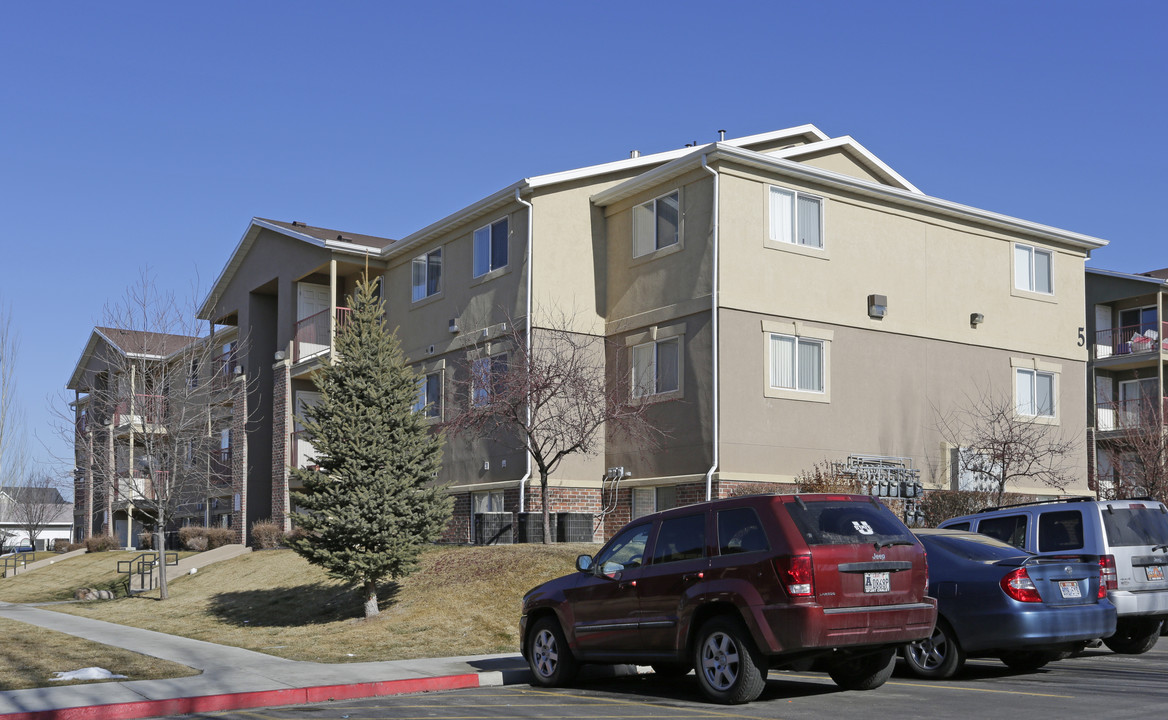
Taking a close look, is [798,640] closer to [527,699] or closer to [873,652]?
[873,652]

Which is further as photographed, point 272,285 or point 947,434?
point 272,285

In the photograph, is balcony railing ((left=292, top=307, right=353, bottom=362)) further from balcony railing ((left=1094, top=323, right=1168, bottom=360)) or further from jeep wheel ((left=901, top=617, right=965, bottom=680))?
balcony railing ((left=1094, top=323, right=1168, bottom=360))

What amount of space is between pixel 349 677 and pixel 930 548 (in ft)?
21.4

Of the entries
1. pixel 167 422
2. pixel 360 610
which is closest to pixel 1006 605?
pixel 360 610

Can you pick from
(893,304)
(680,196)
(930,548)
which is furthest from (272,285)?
(930,548)

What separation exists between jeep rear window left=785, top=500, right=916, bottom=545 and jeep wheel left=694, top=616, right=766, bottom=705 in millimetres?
1055

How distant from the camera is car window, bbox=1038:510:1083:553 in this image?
13188mm

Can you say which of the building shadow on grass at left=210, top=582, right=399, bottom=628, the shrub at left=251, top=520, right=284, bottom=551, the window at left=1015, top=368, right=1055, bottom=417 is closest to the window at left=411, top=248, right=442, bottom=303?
the shrub at left=251, top=520, right=284, bottom=551

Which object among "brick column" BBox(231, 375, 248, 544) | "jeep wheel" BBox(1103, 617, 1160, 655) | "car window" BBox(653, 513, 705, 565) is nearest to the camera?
"car window" BBox(653, 513, 705, 565)

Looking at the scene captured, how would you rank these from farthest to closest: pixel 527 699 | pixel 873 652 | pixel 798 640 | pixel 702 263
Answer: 1. pixel 702 263
2. pixel 527 699
3. pixel 873 652
4. pixel 798 640

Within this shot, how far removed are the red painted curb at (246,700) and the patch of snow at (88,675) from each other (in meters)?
2.12

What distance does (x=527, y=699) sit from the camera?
11.5m

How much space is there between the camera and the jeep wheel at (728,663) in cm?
1003

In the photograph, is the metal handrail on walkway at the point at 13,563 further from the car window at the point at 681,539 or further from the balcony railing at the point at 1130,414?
the balcony railing at the point at 1130,414
